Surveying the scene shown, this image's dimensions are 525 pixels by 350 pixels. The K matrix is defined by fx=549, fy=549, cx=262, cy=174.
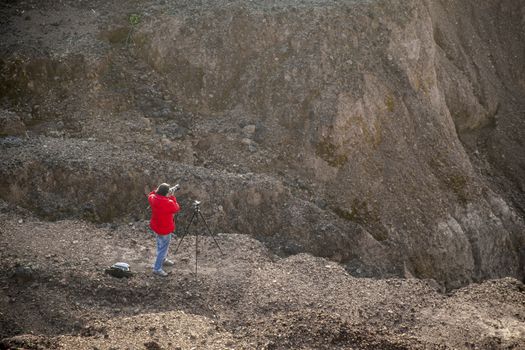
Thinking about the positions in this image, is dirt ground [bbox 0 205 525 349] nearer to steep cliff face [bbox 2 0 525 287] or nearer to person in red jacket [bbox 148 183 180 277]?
person in red jacket [bbox 148 183 180 277]

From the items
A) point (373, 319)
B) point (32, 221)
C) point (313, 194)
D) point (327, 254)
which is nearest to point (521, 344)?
point (373, 319)

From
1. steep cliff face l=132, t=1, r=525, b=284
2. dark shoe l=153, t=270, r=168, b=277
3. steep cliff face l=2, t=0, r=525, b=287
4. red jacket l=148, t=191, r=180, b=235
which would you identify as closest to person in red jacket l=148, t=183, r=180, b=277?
red jacket l=148, t=191, r=180, b=235

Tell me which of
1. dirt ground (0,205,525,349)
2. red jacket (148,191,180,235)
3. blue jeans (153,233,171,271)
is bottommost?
dirt ground (0,205,525,349)

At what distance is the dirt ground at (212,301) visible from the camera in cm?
1025

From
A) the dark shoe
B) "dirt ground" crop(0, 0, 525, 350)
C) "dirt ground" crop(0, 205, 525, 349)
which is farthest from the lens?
the dark shoe

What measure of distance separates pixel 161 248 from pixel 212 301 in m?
1.52

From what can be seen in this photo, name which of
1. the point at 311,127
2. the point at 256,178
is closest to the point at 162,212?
the point at 256,178

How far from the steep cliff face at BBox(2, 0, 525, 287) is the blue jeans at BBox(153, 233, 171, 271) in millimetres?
3522

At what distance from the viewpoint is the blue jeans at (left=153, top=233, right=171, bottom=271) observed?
11305mm

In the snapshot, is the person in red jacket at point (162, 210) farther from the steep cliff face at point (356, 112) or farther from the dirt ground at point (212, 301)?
the steep cliff face at point (356, 112)

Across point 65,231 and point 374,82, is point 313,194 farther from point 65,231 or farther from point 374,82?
point 65,231

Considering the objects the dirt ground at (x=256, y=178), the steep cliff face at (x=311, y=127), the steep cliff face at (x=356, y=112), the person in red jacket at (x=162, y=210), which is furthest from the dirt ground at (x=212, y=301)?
the steep cliff face at (x=356, y=112)

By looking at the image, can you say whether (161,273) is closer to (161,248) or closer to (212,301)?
(161,248)

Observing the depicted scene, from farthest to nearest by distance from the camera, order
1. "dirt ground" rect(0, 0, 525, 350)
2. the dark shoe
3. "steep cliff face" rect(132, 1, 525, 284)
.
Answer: "steep cliff face" rect(132, 1, 525, 284) → the dark shoe → "dirt ground" rect(0, 0, 525, 350)
